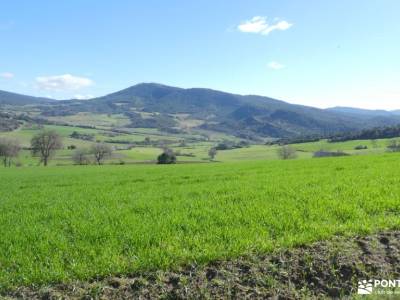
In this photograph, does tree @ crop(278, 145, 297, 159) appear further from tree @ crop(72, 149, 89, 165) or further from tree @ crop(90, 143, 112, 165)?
tree @ crop(72, 149, 89, 165)

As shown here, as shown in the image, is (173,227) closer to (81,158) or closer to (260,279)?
→ (260,279)

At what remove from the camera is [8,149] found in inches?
3937

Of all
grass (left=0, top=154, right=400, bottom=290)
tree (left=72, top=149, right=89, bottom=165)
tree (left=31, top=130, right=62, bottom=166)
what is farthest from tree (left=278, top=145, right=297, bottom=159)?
grass (left=0, top=154, right=400, bottom=290)

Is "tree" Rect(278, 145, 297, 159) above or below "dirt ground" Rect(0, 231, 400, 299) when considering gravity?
below

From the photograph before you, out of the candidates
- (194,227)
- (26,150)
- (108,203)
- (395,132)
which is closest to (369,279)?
(194,227)

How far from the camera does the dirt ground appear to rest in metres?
6.38

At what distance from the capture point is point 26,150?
→ 124500mm

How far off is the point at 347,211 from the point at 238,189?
5468mm

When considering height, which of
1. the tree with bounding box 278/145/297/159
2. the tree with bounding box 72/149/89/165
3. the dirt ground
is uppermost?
the dirt ground

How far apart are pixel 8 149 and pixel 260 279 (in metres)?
107

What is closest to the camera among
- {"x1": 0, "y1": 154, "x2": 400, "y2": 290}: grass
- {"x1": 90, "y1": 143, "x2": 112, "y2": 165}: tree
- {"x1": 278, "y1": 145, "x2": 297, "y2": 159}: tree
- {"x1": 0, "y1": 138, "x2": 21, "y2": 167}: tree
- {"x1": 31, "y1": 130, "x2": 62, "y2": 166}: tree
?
{"x1": 0, "y1": 154, "x2": 400, "y2": 290}: grass

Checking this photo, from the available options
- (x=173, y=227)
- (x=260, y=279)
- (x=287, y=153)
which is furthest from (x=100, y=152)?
(x=260, y=279)

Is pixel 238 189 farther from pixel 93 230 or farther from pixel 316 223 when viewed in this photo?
pixel 93 230

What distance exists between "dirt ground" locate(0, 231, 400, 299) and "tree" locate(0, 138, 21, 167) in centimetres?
10464
